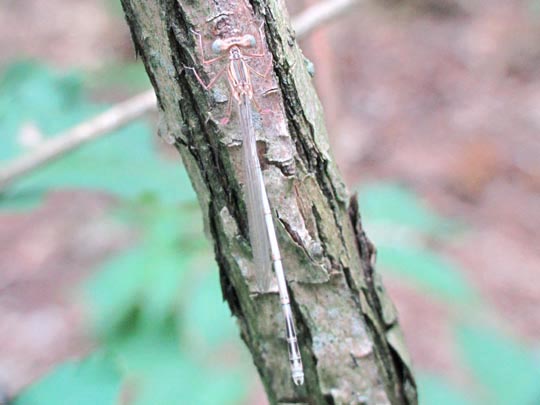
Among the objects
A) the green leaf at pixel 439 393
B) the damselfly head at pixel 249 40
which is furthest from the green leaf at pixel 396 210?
the damselfly head at pixel 249 40

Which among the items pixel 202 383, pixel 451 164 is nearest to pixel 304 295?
pixel 202 383

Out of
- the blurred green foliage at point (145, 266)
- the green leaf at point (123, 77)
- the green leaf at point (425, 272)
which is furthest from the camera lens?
the green leaf at point (123, 77)

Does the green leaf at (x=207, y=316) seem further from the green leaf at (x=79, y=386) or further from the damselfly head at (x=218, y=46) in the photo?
the damselfly head at (x=218, y=46)

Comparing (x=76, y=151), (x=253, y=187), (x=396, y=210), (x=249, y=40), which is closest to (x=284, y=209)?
(x=253, y=187)

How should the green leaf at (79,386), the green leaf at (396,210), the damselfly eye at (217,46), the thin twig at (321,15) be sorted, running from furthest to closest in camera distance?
the green leaf at (396,210)
the thin twig at (321,15)
the green leaf at (79,386)
the damselfly eye at (217,46)

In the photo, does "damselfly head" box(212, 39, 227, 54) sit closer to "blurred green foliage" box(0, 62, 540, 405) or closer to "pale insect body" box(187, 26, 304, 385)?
"pale insect body" box(187, 26, 304, 385)

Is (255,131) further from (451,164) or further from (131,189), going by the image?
(451,164)
